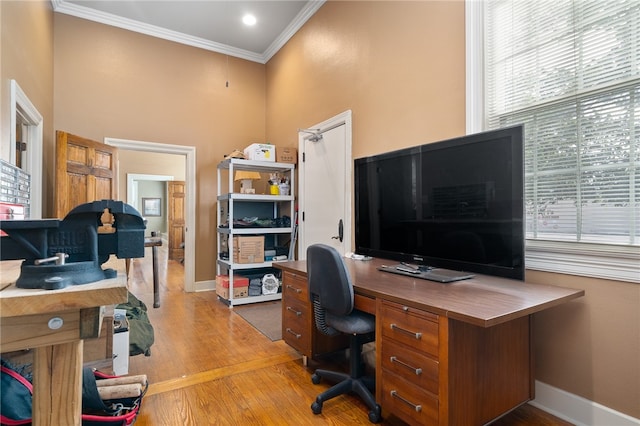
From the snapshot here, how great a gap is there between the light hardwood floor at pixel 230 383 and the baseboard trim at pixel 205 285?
1.24m

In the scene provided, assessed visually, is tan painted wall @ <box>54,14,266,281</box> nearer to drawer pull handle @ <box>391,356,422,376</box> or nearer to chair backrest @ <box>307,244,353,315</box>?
chair backrest @ <box>307,244,353,315</box>

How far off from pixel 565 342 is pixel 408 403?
101cm

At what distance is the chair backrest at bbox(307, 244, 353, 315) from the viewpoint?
1810mm

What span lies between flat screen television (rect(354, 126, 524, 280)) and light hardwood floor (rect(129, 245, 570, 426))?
3.19 ft

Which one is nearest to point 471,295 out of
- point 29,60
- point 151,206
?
point 29,60

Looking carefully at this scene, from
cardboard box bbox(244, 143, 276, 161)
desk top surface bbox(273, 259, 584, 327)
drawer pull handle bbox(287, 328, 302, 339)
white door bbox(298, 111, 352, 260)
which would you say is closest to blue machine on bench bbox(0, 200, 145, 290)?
desk top surface bbox(273, 259, 584, 327)

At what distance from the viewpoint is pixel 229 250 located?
13.5 ft

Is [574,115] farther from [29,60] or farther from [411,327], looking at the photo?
[29,60]

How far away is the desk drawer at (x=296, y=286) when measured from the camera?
240 cm

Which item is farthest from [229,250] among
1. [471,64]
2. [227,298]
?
[471,64]

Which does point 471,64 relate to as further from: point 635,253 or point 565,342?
point 565,342

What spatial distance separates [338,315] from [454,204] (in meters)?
0.95

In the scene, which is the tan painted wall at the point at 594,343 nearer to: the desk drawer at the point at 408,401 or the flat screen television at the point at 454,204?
the flat screen television at the point at 454,204

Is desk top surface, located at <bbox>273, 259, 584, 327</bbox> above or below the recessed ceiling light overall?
below
